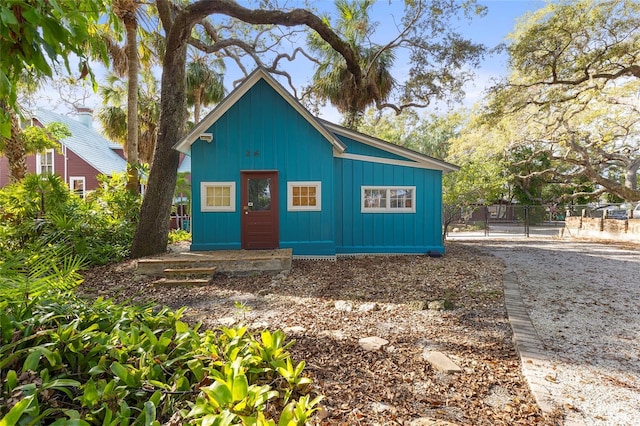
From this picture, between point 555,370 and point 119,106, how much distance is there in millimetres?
17622

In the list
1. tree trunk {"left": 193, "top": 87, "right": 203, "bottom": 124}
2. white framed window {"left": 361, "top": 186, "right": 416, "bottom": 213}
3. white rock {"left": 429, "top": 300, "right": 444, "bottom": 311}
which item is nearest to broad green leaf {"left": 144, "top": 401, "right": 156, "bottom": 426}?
white rock {"left": 429, "top": 300, "right": 444, "bottom": 311}

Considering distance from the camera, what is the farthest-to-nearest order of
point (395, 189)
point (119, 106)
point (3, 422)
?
point (119, 106)
point (395, 189)
point (3, 422)

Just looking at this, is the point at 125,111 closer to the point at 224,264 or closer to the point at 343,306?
the point at 224,264

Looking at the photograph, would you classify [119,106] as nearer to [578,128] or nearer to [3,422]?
[3,422]

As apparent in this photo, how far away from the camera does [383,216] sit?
9.15 meters

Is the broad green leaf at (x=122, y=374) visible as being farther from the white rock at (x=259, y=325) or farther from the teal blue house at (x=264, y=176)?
the teal blue house at (x=264, y=176)

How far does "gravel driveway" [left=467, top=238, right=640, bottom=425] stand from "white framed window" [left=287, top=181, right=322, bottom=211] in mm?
4630

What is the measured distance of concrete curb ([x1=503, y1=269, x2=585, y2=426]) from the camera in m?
2.24

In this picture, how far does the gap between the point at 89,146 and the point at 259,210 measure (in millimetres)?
16226

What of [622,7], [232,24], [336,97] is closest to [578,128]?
[622,7]

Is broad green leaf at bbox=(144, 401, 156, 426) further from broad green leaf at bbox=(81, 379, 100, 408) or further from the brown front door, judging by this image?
the brown front door

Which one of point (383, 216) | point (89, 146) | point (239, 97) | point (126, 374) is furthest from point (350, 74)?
point (89, 146)

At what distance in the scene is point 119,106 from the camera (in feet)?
49.6

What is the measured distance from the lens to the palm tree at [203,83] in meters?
14.6
